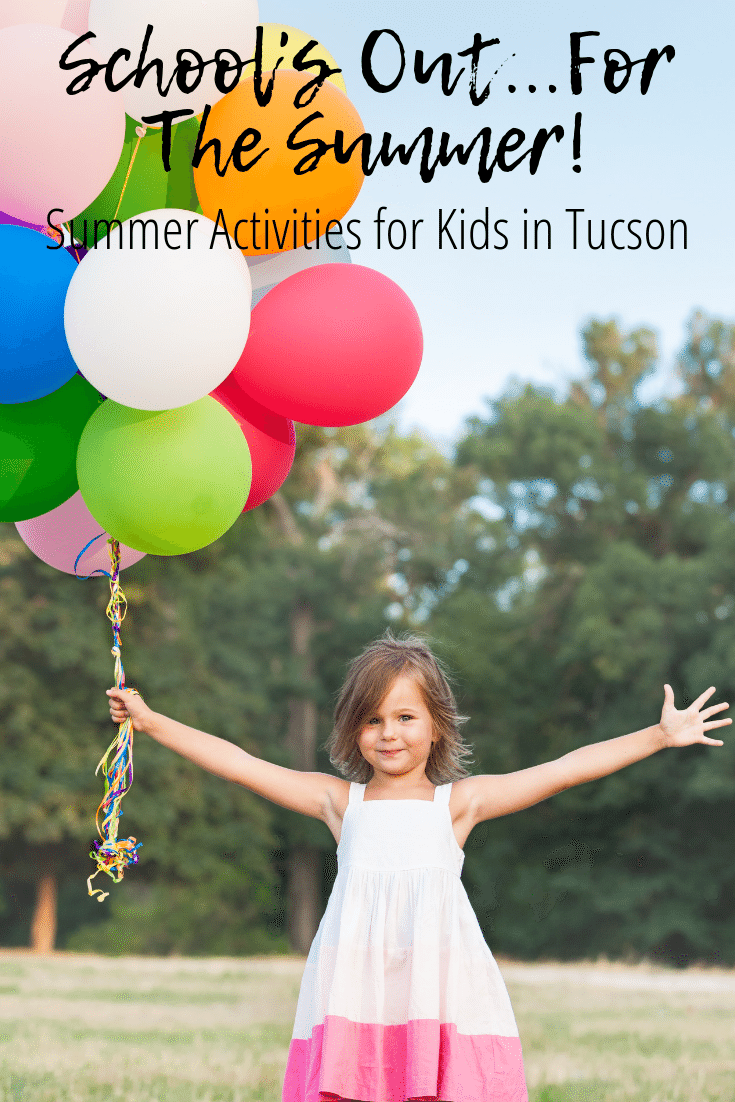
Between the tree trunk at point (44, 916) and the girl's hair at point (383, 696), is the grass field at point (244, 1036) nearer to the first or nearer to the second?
the girl's hair at point (383, 696)

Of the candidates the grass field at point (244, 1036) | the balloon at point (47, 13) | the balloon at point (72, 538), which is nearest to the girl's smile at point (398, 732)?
the balloon at point (72, 538)

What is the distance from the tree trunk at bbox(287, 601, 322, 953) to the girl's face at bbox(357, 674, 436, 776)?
14.0 metres

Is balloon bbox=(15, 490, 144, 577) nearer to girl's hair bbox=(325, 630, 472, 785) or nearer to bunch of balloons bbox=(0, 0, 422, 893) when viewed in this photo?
bunch of balloons bbox=(0, 0, 422, 893)

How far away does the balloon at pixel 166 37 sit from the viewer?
7.82ft

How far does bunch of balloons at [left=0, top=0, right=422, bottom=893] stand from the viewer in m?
2.31

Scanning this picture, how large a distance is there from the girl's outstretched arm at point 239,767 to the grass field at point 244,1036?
172cm

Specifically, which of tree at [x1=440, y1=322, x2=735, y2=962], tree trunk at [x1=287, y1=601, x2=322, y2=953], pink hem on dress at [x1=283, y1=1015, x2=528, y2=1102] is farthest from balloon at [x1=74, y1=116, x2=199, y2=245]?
tree trunk at [x1=287, y1=601, x2=322, y2=953]

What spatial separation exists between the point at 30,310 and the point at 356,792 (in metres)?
1.26

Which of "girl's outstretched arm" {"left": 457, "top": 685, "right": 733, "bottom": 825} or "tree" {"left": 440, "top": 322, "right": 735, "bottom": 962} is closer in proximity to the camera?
"girl's outstretched arm" {"left": 457, "top": 685, "right": 733, "bottom": 825}

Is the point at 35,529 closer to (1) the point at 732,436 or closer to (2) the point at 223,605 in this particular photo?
(2) the point at 223,605

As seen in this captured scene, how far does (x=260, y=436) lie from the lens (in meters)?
2.79

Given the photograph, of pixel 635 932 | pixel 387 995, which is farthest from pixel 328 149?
pixel 635 932

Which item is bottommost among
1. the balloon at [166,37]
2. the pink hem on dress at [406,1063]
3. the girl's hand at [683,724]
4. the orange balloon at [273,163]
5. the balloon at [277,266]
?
the pink hem on dress at [406,1063]

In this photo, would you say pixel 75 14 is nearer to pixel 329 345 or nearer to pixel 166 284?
pixel 166 284
